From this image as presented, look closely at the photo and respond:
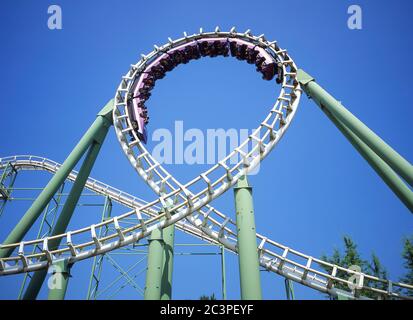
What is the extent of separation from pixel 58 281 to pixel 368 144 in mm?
7940

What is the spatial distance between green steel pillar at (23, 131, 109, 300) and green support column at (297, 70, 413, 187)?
20.9 feet

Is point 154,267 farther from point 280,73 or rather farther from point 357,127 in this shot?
point 280,73

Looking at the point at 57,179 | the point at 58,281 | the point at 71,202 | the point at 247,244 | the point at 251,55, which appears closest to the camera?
the point at 247,244

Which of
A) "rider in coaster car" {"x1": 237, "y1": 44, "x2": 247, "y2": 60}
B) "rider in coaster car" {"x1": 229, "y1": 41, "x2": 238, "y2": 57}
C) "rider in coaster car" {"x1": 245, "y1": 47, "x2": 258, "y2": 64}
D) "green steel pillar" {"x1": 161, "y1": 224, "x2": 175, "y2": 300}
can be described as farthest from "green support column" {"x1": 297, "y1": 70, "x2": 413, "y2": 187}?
"green steel pillar" {"x1": 161, "y1": 224, "x2": 175, "y2": 300}

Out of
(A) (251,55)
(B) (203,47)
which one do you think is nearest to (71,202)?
(B) (203,47)

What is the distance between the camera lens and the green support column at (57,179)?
27.9ft

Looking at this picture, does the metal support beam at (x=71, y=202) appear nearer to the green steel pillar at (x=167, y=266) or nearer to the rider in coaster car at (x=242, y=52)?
the green steel pillar at (x=167, y=266)

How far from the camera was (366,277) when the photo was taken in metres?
8.49

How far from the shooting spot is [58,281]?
7223 millimetres

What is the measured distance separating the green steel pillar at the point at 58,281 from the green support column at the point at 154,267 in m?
1.98

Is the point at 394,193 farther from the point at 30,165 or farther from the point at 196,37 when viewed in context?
the point at 30,165

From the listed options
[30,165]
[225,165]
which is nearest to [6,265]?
[225,165]

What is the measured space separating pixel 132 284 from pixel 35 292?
5968 millimetres

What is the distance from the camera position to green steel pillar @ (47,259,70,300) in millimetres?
7105
